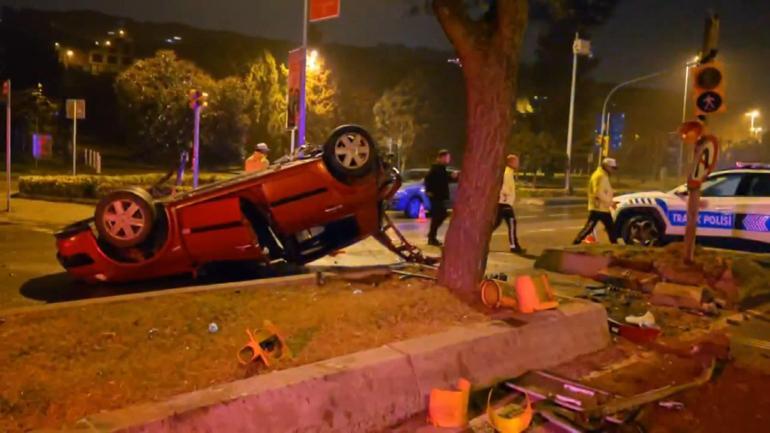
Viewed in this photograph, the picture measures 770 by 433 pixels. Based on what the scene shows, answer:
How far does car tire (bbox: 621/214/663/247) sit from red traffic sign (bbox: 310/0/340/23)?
6778 mm

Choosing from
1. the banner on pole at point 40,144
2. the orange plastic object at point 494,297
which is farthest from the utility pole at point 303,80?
the banner on pole at point 40,144

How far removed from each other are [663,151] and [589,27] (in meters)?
29.6

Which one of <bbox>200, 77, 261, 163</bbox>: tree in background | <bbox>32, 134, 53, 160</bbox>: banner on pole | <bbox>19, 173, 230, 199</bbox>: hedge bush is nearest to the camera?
<bbox>19, 173, 230, 199</bbox>: hedge bush

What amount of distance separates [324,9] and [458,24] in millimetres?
8446

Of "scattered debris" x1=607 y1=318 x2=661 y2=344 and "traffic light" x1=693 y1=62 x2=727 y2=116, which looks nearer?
"scattered debris" x1=607 y1=318 x2=661 y2=344

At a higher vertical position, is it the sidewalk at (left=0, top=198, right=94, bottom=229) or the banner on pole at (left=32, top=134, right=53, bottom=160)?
the banner on pole at (left=32, top=134, right=53, bottom=160)

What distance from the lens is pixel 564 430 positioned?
4121 mm

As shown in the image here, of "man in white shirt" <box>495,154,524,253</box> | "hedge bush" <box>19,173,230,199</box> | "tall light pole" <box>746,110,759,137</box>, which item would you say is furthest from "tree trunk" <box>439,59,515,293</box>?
"tall light pole" <box>746,110,759,137</box>

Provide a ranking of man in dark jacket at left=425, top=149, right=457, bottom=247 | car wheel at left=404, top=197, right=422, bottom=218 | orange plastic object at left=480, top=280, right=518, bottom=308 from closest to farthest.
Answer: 1. orange plastic object at left=480, top=280, right=518, bottom=308
2. man in dark jacket at left=425, top=149, right=457, bottom=247
3. car wheel at left=404, top=197, right=422, bottom=218

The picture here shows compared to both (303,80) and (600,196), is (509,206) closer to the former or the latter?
(600,196)

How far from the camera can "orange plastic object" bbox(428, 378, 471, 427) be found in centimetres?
418

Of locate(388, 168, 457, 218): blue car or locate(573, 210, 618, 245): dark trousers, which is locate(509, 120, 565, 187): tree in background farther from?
locate(573, 210, 618, 245): dark trousers

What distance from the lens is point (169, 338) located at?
473cm

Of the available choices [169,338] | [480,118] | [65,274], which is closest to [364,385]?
[169,338]
